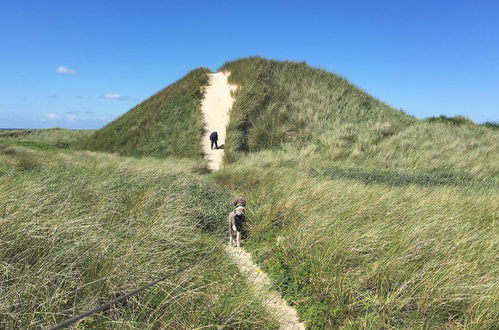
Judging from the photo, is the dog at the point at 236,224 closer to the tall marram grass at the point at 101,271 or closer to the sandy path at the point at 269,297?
the sandy path at the point at 269,297

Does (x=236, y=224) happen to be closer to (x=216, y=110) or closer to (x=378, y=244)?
(x=378, y=244)

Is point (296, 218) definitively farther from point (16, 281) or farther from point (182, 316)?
point (16, 281)

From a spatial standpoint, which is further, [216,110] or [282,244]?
[216,110]

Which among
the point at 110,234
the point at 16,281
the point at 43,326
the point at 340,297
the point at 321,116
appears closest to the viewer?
the point at 43,326

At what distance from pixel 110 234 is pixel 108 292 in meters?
1.11

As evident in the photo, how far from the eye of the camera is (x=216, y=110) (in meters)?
23.3

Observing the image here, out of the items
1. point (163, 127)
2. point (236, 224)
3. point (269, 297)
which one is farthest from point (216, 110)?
point (269, 297)

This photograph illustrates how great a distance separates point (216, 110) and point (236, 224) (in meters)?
17.7

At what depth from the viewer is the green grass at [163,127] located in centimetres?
2094

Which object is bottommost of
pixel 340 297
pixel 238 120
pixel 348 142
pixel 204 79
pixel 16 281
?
pixel 340 297

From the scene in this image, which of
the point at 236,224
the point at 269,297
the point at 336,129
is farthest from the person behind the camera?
the point at 336,129

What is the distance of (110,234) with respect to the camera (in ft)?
14.0

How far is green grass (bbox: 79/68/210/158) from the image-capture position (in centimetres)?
2094

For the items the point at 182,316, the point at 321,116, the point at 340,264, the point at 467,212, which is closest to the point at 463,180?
the point at 467,212
